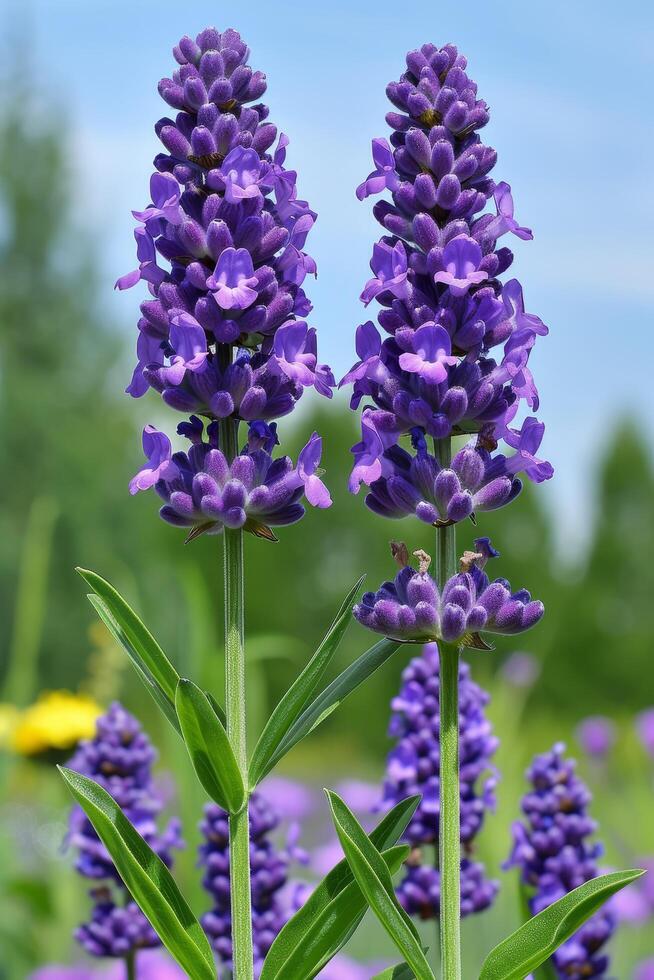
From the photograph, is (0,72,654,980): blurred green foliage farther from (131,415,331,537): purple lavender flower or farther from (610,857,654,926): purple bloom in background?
(131,415,331,537): purple lavender flower

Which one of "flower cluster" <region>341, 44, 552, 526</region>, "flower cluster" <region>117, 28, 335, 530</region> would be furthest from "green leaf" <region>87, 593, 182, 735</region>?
"flower cluster" <region>341, 44, 552, 526</region>

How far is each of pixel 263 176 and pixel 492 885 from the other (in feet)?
5.34

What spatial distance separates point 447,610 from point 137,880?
675 mm

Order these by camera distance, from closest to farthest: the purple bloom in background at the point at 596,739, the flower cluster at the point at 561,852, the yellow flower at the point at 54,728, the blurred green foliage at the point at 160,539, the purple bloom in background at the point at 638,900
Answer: the flower cluster at the point at 561,852 → the purple bloom in background at the point at 638,900 → the yellow flower at the point at 54,728 → the purple bloom in background at the point at 596,739 → the blurred green foliage at the point at 160,539

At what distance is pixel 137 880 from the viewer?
2.06m

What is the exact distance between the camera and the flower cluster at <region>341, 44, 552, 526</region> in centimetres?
202

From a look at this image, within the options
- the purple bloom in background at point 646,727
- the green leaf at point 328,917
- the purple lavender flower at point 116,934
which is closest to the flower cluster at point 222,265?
the green leaf at point 328,917

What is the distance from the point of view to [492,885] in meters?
2.80

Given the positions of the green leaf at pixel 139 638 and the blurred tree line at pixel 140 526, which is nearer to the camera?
the green leaf at pixel 139 638

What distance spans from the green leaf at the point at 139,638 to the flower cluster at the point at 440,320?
1.45 ft

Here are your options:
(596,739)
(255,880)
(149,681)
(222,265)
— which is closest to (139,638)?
(149,681)

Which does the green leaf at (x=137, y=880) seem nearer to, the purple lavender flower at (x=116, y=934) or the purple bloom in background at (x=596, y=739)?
the purple lavender flower at (x=116, y=934)

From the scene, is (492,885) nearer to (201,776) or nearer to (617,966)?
(201,776)

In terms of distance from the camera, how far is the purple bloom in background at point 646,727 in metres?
6.43
